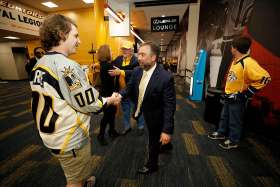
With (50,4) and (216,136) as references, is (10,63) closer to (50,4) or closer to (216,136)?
(50,4)

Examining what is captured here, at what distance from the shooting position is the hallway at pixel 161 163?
5.80ft

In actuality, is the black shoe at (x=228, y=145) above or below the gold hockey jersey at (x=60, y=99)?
below

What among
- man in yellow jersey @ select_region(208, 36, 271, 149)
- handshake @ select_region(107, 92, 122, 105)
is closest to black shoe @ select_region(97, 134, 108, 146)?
handshake @ select_region(107, 92, 122, 105)

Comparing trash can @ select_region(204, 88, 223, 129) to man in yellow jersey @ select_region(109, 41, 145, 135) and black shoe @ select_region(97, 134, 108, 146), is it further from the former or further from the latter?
black shoe @ select_region(97, 134, 108, 146)

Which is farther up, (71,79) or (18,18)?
(18,18)

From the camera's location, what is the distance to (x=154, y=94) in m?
1.47

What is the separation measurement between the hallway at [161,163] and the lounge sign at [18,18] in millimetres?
5032

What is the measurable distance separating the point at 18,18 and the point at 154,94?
25.1 ft

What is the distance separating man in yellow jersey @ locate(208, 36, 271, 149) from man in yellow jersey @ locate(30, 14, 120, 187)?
2000 millimetres

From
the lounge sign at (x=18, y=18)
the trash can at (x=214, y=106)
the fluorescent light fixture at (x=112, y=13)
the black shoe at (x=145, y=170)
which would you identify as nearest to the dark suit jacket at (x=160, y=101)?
the black shoe at (x=145, y=170)

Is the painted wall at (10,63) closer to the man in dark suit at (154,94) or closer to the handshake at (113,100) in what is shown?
the man in dark suit at (154,94)

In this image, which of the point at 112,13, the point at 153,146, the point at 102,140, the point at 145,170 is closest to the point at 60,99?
the point at 153,146

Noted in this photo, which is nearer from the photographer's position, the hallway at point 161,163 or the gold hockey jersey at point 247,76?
the hallway at point 161,163

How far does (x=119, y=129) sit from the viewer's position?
3031 mm
